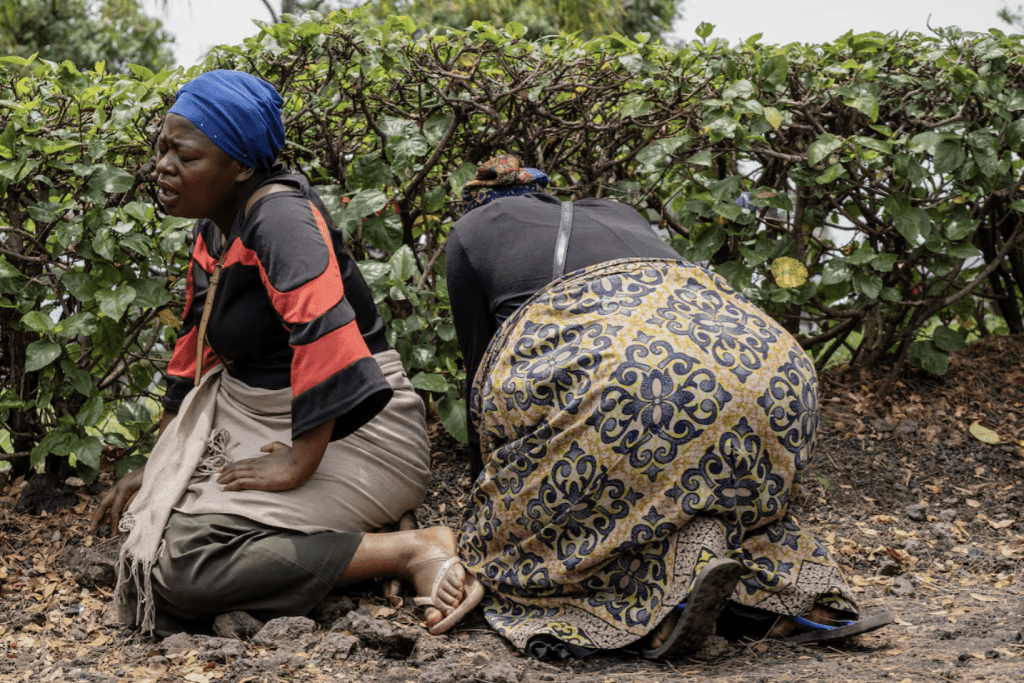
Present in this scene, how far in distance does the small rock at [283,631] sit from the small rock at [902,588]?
5.82 ft

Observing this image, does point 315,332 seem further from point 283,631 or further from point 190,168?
point 283,631

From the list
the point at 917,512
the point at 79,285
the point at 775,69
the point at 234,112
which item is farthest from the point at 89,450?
the point at 917,512

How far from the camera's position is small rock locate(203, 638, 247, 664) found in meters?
2.26

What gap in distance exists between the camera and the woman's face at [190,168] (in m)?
2.53

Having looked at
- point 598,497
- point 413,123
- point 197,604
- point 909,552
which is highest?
point 413,123

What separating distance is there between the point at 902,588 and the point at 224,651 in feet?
6.63

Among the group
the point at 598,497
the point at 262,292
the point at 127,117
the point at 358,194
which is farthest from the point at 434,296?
the point at 598,497

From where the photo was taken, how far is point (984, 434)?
3.76 metres

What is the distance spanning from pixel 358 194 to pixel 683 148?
1288 mm

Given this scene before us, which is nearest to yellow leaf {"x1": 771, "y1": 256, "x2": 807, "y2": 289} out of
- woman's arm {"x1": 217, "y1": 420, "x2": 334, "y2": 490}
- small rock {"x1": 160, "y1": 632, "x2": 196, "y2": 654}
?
woman's arm {"x1": 217, "y1": 420, "x2": 334, "y2": 490}

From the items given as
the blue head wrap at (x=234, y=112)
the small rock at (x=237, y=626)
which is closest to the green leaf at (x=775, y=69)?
the blue head wrap at (x=234, y=112)

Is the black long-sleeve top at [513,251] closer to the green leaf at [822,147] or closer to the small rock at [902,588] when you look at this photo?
the green leaf at [822,147]

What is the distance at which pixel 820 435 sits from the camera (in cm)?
383

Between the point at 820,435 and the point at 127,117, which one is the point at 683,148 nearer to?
the point at 820,435
